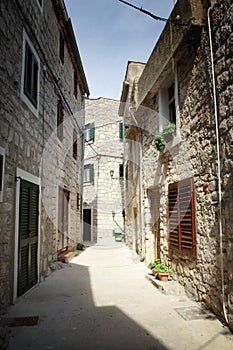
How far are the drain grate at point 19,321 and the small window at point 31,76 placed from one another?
12.0 feet

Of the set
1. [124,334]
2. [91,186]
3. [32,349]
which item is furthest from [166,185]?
[91,186]

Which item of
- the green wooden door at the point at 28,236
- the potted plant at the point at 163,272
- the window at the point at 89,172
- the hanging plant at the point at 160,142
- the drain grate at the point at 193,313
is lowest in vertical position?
the drain grate at the point at 193,313

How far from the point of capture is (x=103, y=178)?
56.3ft

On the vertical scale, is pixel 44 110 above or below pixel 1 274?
above

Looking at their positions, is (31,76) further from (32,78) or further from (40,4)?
(40,4)

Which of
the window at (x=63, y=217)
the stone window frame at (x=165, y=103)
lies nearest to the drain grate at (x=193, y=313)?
the stone window frame at (x=165, y=103)

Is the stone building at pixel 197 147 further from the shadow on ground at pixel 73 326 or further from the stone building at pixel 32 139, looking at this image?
the stone building at pixel 32 139

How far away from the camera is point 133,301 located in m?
4.66

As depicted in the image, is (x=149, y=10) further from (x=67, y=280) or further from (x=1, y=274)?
(x=67, y=280)

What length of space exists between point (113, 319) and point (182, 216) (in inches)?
85.1

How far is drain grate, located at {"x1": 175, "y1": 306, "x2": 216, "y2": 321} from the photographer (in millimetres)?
3823

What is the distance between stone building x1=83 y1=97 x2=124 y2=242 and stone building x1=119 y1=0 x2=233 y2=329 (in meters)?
10.2

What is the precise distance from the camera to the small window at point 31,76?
5184 millimetres

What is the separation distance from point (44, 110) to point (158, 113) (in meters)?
2.69
